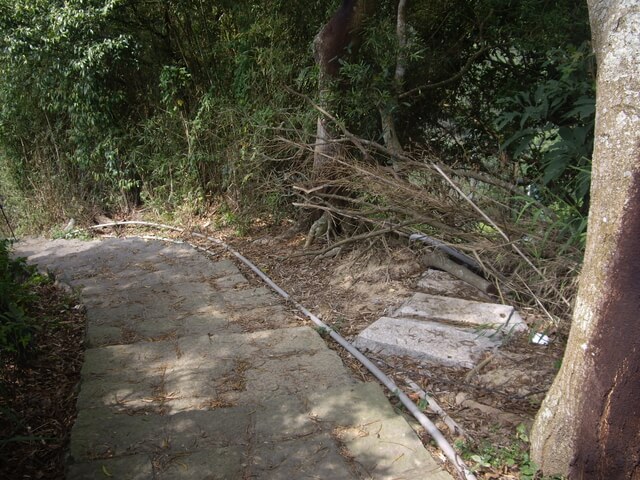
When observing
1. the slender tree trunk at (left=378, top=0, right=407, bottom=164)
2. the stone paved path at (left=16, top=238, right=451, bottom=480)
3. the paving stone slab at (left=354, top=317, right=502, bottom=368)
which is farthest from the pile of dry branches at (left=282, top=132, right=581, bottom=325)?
the stone paved path at (left=16, top=238, right=451, bottom=480)

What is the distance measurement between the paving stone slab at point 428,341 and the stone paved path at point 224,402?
30 cm

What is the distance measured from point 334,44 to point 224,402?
339 centimetres

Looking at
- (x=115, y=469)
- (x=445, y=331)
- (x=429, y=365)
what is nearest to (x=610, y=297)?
(x=429, y=365)

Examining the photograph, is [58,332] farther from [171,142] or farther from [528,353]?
[171,142]

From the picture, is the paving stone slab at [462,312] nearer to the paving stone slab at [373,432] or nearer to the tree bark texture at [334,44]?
the paving stone slab at [373,432]

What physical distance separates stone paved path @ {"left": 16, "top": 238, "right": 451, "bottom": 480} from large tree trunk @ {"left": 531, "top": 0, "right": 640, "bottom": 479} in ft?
1.73

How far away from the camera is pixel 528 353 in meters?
2.70

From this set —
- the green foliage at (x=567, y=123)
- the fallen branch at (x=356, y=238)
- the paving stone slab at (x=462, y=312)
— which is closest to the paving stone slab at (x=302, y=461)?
the paving stone slab at (x=462, y=312)

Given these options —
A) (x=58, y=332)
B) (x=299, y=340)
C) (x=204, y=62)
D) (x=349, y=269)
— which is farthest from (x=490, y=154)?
(x=58, y=332)

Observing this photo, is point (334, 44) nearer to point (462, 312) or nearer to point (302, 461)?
point (462, 312)

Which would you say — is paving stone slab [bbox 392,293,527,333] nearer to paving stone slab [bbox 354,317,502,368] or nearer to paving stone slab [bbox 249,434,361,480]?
paving stone slab [bbox 354,317,502,368]

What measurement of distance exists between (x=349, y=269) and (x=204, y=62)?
3.64 meters

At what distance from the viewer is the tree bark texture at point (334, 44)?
4516 mm

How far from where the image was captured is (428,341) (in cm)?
284
